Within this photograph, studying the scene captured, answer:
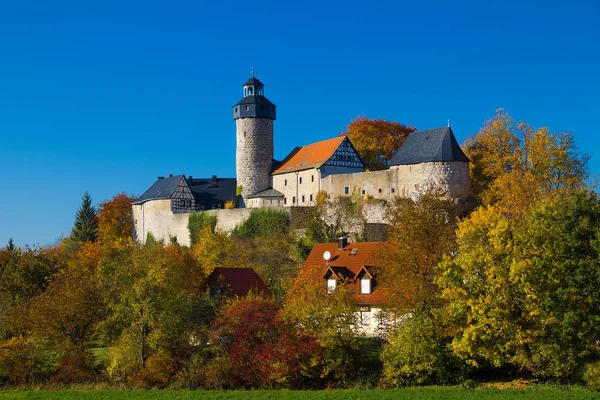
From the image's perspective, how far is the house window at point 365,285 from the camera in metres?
32.3

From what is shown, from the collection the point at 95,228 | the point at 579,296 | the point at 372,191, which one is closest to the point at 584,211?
the point at 579,296

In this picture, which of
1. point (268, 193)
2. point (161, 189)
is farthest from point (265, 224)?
point (161, 189)

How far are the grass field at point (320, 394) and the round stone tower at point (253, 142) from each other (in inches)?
1278

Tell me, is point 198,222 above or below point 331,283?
above

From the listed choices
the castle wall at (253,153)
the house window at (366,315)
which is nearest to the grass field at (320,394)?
the house window at (366,315)

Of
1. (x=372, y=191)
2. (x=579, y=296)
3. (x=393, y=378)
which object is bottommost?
(x=393, y=378)

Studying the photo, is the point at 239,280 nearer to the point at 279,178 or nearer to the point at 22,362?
the point at 22,362

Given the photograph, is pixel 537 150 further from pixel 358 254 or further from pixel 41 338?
pixel 41 338

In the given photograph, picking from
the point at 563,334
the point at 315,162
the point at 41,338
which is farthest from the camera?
the point at 315,162

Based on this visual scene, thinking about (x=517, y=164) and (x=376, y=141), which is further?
(x=376, y=141)

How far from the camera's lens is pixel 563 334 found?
82.6 feet

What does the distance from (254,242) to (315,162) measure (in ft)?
26.1

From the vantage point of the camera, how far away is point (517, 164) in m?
45.6

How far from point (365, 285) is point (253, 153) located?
26.9 m
